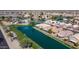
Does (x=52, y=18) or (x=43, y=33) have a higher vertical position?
(x=52, y=18)

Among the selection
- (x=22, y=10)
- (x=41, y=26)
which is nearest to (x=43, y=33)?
(x=41, y=26)
